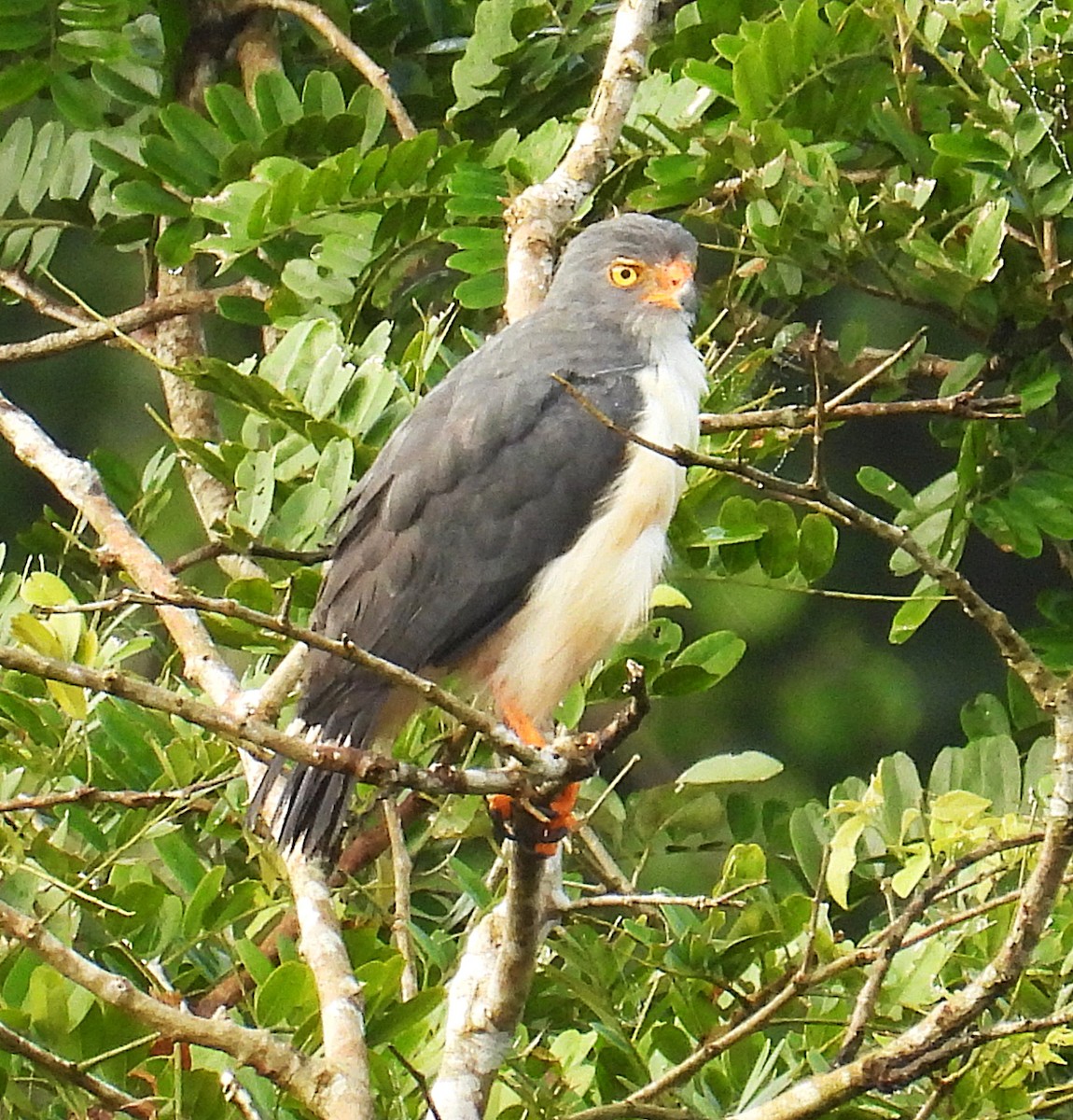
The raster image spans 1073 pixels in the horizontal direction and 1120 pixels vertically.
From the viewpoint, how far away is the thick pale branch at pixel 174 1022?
2.12 metres

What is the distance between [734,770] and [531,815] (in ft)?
2.29

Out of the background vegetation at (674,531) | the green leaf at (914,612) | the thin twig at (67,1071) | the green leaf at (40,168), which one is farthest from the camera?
the green leaf at (40,168)

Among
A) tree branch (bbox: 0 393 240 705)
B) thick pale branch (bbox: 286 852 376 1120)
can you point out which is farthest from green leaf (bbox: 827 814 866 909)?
tree branch (bbox: 0 393 240 705)

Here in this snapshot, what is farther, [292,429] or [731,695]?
[731,695]

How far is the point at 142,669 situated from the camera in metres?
4.87

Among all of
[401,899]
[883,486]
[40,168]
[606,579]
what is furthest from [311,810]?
[40,168]

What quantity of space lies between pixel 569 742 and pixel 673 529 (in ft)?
3.02

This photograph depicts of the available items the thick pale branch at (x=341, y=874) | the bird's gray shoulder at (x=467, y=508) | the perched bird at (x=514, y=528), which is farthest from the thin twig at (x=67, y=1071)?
the bird's gray shoulder at (x=467, y=508)

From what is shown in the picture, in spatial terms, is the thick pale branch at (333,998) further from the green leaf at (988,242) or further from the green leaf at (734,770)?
the green leaf at (988,242)

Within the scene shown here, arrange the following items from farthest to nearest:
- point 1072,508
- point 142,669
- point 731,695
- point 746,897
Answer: point 731,695 < point 142,669 < point 1072,508 < point 746,897

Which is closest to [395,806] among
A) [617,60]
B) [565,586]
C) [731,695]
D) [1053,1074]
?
[565,586]

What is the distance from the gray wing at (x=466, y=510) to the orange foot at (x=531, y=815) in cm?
15

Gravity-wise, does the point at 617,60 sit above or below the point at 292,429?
above

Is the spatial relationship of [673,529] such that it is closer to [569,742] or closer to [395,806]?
[395,806]
